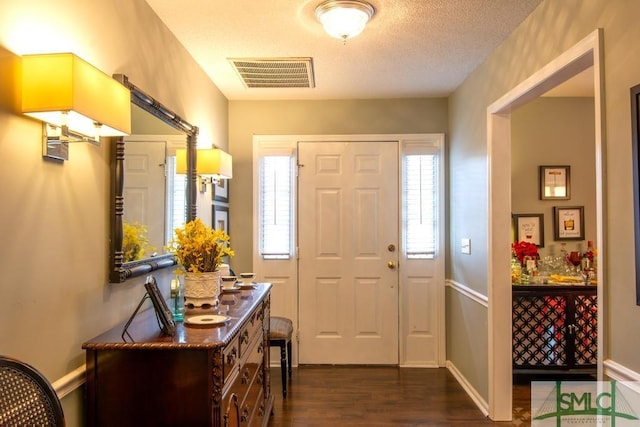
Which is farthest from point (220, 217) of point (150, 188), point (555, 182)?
point (555, 182)

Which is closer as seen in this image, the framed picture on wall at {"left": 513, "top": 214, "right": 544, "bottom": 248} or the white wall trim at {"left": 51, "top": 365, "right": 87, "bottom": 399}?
the white wall trim at {"left": 51, "top": 365, "right": 87, "bottom": 399}

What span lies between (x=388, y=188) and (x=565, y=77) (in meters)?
2.01

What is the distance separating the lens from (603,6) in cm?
172

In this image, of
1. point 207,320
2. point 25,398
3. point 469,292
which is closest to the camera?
point 25,398

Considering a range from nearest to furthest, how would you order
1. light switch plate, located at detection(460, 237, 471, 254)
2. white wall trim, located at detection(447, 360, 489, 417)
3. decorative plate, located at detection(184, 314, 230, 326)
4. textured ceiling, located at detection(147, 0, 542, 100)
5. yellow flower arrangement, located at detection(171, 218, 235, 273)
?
1. decorative plate, located at detection(184, 314, 230, 326)
2. yellow flower arrangement, located at detection(171, 218, 235, 273)
3. textured ceiling, located at detection(147, 0, 542, 100)
4. white wall trim, located at detection(447, 360, 489, 417)
5. light switch plate, located at detection(460, 237, 471, 254)

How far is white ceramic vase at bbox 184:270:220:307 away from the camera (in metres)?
2.18

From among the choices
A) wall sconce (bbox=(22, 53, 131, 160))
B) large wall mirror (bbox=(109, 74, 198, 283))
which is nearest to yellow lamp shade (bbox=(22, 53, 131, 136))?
wall sconce (bbox=(22, 53, 131, 160))

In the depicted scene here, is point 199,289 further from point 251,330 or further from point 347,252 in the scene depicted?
point 347,252

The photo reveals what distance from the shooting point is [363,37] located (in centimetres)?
267

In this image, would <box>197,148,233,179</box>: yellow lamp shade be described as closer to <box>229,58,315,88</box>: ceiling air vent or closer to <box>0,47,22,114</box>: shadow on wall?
<box>229,58,315,88</box>: ceiling air vent

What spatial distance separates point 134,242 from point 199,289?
1.31 feet

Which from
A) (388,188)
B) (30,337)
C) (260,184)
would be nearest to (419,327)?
(388,188)

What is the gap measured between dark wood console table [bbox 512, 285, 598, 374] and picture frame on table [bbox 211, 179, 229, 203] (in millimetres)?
2498

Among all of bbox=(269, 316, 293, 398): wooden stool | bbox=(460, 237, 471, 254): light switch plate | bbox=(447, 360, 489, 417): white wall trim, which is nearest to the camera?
bbox=(447, 360, 489, 417): white wall trim
